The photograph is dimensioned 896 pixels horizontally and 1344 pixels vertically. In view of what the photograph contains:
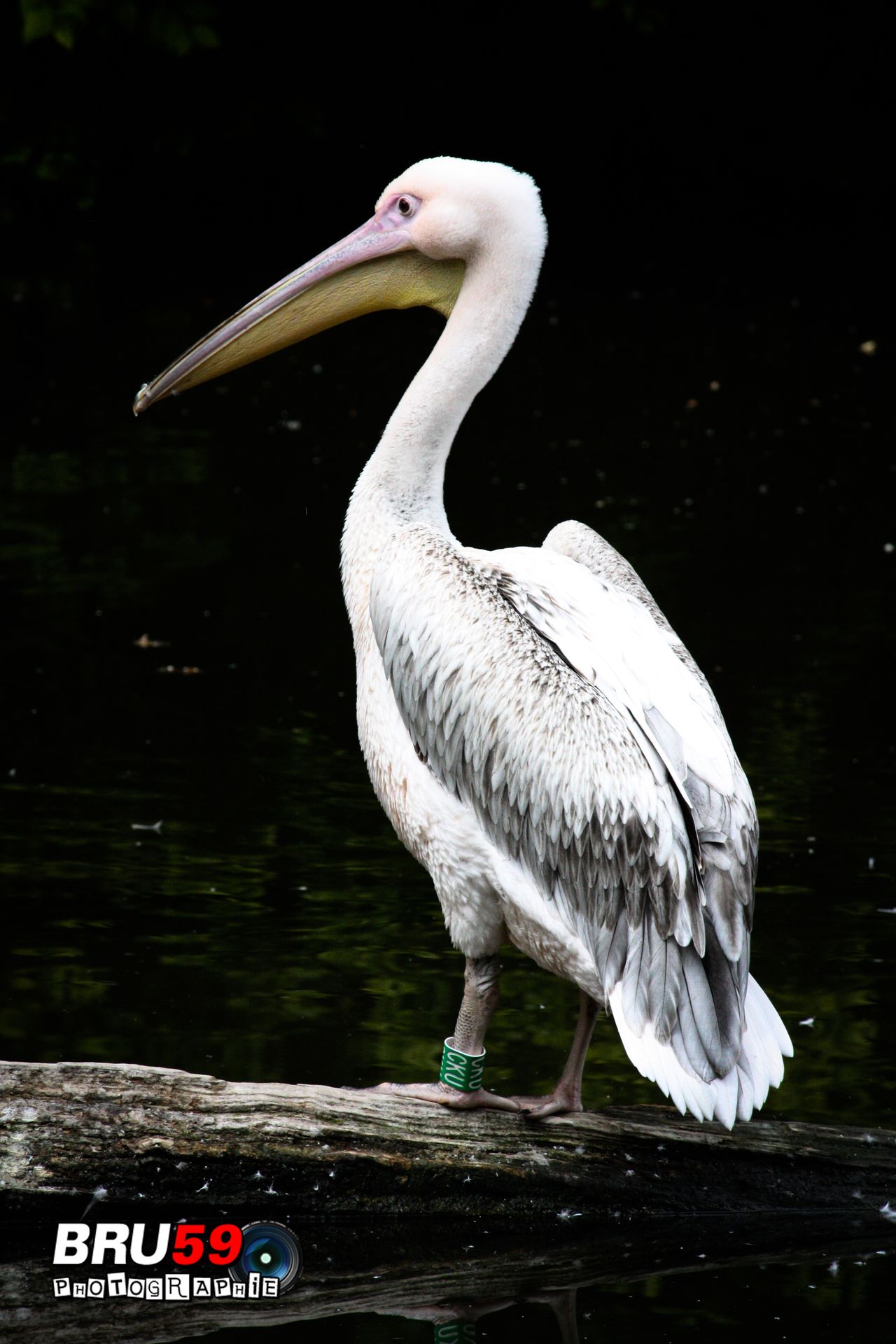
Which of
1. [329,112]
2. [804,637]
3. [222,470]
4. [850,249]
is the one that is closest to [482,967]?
[804,637]

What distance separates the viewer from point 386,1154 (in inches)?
151

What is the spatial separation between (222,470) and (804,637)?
3883 millimetres

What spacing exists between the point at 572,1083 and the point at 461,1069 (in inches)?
9.4

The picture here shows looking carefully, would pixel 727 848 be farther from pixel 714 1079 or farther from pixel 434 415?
pixel 434 415

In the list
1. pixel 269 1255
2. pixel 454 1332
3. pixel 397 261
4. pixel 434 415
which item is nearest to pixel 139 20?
pixel 397 261

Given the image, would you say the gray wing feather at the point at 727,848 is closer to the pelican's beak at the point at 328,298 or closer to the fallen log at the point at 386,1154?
the fallen log at the point at 386,1154

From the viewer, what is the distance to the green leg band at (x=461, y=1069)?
3.98m

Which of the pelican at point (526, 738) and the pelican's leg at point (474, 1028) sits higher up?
the pelican at point (526, 738)

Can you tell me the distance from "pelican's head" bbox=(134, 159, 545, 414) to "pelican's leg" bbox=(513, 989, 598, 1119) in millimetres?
1612

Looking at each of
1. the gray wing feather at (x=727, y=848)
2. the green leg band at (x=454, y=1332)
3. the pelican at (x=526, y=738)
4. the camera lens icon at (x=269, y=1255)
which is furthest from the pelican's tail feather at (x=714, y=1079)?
the camera lens icon at (x=269, y=1255)

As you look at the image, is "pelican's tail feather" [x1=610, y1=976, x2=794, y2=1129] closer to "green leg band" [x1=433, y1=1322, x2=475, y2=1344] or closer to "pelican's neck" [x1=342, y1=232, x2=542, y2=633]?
"green leg band" [x1=433, y1=1322, x2=475, y2=1344]

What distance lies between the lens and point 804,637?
26.7 ft

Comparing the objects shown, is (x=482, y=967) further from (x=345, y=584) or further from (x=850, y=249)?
(x=850, y=249)

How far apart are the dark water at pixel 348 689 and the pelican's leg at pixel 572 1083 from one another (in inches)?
10.2
